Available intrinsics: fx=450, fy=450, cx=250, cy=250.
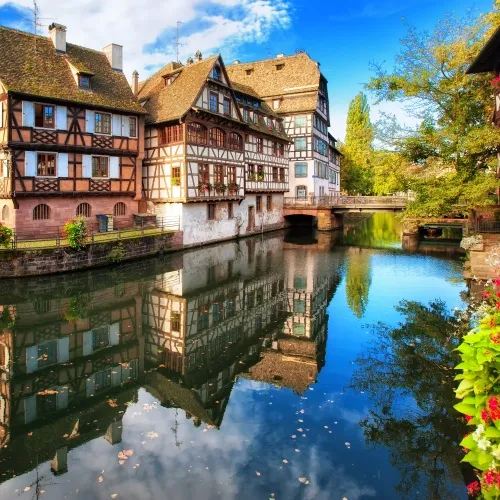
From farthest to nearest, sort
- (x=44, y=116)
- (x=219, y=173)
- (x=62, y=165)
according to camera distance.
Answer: (x=219, y=173)
(x=62, y=165)
(x=44, y=116)

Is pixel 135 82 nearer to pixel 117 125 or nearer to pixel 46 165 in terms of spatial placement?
pixel 117 125

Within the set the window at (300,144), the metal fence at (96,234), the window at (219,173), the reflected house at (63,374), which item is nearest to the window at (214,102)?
the window at (219,173)

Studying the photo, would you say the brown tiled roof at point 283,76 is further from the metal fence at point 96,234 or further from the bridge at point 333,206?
the metal fence at point 96,234

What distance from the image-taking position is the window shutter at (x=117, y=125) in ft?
92.2

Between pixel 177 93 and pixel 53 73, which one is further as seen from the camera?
pixel 177 93

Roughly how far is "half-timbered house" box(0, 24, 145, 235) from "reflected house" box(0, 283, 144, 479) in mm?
9283

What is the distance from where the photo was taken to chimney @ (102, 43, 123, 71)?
31125 mm

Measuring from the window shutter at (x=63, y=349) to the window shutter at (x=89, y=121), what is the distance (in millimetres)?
16675

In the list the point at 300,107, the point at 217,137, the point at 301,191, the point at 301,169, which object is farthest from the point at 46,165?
the point at 300,107

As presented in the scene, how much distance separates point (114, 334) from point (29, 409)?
493 centimetres

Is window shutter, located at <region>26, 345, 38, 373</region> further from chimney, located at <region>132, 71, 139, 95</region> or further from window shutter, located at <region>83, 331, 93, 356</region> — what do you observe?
chimney, located at <region>132, 71, 139, 95</region>

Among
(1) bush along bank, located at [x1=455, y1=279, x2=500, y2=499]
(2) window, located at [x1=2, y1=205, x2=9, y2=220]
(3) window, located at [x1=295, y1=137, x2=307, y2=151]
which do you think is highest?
(3) window, located at [x1=295, y1=137, x2=307, y2=151]

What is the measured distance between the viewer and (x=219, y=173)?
33.8 meters

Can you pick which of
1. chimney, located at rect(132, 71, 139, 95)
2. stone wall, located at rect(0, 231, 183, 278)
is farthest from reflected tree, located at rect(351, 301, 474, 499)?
chimney, located at rect(132, 71, 139, 95)
